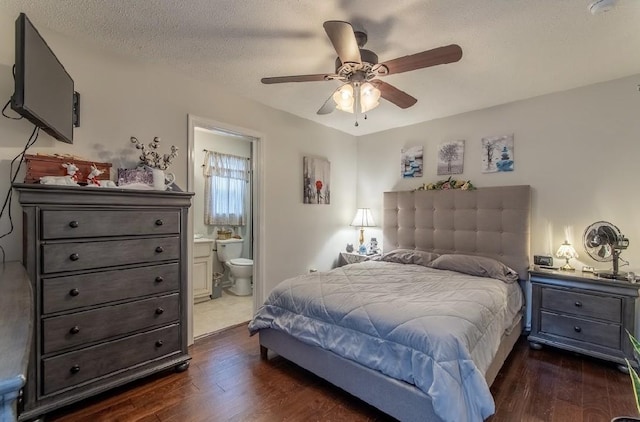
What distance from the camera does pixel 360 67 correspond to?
1909 mm

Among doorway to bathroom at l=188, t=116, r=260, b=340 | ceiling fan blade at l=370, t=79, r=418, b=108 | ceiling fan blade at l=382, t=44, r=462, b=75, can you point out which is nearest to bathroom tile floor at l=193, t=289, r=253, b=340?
doorway to bathroom at l=188, t=116, r=260, b=340

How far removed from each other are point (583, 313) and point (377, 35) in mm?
2851

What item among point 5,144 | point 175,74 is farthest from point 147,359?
point 175,74

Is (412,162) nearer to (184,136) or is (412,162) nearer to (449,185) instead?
(449,185)

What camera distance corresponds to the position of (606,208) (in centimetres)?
277

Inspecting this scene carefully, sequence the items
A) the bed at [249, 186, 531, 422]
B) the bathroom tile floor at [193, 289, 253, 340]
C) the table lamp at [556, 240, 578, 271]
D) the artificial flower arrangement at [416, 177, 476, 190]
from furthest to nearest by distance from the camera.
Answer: the artificial flower arrangement at [416, 177, 476, 190] < the bathroom tile floor at [193, 289, 253, 340] < the table lamp at [556, 240, 578, 271] < the bed at [249, 186, 531, 422]

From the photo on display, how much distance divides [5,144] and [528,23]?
3478 mm

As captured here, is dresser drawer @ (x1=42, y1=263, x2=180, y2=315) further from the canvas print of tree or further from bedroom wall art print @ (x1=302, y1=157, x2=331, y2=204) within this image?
the canvas print of tree

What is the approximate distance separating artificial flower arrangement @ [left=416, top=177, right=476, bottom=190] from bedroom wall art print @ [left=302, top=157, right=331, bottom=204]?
1267 millimetres

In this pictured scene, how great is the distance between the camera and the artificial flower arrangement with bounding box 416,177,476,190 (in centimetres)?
354

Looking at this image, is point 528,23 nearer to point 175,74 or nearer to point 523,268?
point 523,268

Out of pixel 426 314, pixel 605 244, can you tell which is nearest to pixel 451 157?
pixel 605 244

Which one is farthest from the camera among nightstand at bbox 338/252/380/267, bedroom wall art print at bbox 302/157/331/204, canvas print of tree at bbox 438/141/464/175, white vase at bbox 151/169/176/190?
nightstand at bbox 338/252/380/267

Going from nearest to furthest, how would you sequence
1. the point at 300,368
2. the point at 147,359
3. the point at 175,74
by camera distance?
the point at 147,359 < the point at 300,368 < the point at 175,74
